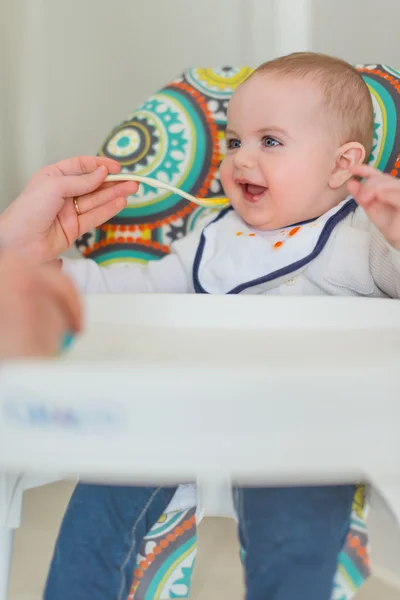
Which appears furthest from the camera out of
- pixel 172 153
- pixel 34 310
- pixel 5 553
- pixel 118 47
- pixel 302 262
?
pixel 118 47

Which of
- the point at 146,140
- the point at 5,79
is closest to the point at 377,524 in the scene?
the point at 146,140

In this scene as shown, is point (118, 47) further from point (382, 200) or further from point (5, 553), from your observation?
point (5, 553)

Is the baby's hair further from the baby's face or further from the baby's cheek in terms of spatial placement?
the baby's cheek

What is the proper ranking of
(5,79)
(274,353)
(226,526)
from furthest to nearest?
(5,79) < (226,526) < (274,353)

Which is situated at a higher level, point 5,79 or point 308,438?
point 5,79

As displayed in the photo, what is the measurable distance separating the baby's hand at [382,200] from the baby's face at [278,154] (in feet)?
0.68

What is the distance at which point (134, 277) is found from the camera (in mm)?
892

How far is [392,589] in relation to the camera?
0.90 metres

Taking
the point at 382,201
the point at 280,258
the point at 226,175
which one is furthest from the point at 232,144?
the point at 382,201

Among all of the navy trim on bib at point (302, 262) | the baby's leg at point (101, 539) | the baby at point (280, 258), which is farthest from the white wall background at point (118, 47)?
the baby's leg at point (101, 539)

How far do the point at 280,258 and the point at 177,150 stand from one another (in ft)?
0.95

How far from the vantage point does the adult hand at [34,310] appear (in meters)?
0.36

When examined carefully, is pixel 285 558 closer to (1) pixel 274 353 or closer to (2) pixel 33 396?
(1) pixel 274 353

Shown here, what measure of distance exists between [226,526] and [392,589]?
0.29 meters
